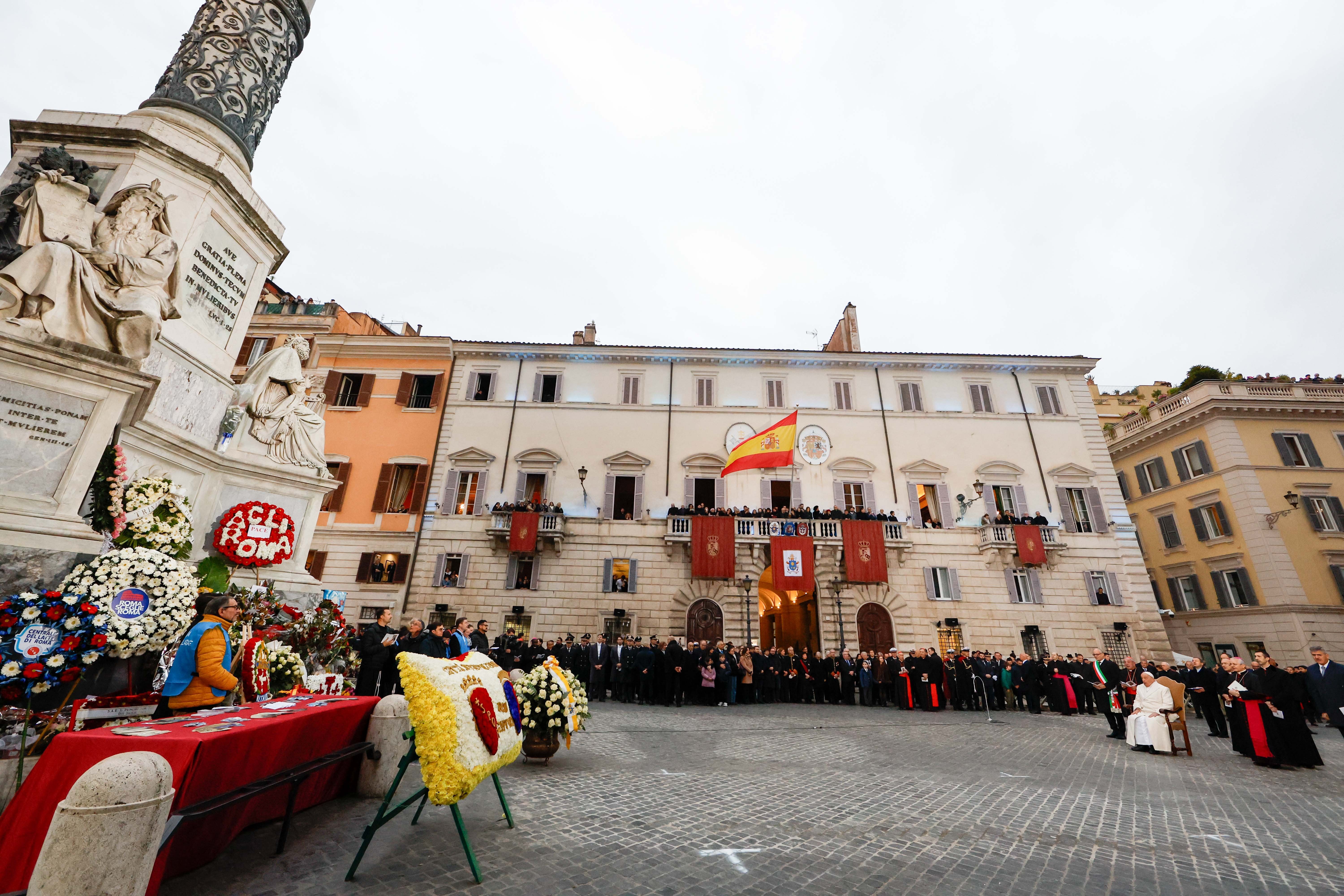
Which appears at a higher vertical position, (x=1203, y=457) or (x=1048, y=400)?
(x=1048, y=400)

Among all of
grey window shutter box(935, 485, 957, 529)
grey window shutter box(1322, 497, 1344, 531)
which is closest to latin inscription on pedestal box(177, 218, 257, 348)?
grey window shutter box(935, 485, 957, 529)

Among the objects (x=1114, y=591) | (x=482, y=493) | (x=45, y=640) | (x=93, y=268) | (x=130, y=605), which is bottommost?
(x=45, y=640)

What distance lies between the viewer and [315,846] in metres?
3.51

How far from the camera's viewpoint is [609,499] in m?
22.5

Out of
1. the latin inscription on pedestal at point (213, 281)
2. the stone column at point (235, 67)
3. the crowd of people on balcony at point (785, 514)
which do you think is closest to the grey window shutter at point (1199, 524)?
the crowd of people on balcony at point (785, 514)

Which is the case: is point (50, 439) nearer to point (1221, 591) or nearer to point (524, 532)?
point (524, 532)

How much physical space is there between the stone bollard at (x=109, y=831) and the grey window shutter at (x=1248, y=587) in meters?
32.8

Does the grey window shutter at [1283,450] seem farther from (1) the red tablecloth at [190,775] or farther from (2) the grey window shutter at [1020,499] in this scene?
(1) the red tablecloth at [190,775]

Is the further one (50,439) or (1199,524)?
Answer: (1199,524)

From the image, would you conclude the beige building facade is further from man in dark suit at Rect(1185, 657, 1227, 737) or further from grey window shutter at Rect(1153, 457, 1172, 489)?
man in dark suit at Rect(1185, 657, 1227, 737)

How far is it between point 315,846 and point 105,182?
7.20 m

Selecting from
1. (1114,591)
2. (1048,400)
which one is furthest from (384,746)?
(1048,400)

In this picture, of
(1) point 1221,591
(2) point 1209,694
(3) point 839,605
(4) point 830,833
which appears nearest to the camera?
(4) point 830,833

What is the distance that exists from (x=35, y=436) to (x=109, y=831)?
4238 mm
